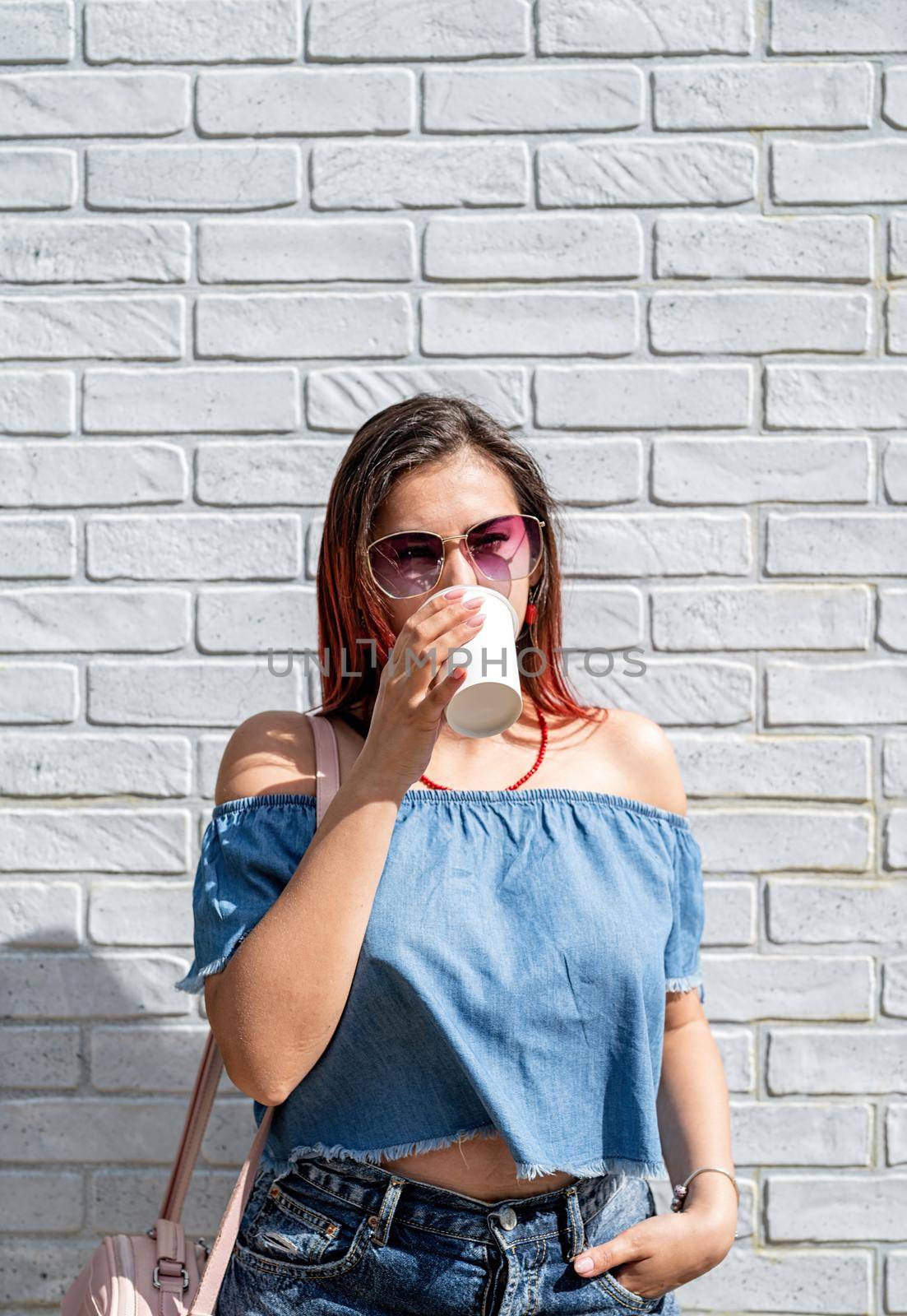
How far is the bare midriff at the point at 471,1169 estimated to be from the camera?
3.78ft

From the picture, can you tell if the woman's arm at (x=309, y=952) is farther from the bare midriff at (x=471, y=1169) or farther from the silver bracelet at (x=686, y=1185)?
the silver bracelet at (x=686, y=1185)

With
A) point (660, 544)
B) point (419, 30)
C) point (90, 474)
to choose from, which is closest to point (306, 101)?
point (419, 30)

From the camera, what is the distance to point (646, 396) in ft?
5.89

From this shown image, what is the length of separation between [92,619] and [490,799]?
0.86m

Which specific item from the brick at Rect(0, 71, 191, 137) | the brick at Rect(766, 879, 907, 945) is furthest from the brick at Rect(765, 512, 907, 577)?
the brick at Rect(0, 71, 191, 137)

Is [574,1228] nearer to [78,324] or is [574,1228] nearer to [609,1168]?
[609,1168]

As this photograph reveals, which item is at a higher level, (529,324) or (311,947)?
(529,324)

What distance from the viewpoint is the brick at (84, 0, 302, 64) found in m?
1.80

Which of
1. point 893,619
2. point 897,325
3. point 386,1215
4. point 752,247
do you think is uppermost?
point 752,247

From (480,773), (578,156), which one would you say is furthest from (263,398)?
(480,773)

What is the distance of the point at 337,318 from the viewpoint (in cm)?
180

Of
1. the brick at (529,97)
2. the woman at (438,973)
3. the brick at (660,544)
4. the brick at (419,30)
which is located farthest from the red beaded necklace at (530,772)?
the brick at (419,30)

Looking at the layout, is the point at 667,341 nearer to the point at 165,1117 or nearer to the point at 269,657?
the point at 269,657

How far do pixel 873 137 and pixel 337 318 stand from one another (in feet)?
2.96
